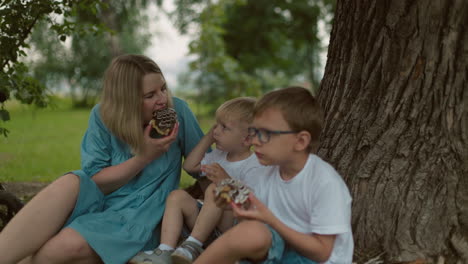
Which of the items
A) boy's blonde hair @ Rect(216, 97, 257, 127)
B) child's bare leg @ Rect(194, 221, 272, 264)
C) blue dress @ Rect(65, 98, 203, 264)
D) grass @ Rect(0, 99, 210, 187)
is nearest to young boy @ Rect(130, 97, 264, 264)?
boy's blonde hair @ Rect(216, 97, 257, 127)

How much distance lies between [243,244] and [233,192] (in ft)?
0.81

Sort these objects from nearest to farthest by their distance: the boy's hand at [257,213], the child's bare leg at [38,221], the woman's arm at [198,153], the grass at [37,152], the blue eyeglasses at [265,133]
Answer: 1. the boy's hand at [257,213]
2. the blue eyeglasses at [265,133]
3. the child's bare leg at [38,221]
4. the woman's arm at [198,153]
5. the grass at [37,152]

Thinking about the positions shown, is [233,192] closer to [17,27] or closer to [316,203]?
[316,203]

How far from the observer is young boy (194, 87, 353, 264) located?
2291mm

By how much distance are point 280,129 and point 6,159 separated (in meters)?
4.94

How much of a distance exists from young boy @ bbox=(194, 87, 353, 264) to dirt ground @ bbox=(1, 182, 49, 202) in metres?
3.00

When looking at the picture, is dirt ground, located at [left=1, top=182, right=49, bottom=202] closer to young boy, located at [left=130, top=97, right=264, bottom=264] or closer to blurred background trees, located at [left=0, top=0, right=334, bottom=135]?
blurred background trees, located at [left=0, top=0, right=334, bottom=135]

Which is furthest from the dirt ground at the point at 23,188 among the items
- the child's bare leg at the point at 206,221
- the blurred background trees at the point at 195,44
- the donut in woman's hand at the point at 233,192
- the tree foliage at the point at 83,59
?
the tree foliage at the point at 83,59

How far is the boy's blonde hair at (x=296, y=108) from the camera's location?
244cm

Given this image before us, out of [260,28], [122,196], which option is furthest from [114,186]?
[260,28]

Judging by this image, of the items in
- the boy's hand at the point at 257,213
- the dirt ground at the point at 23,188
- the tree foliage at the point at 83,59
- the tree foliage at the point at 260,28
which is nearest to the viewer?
the boy's hand at the point at 257,213

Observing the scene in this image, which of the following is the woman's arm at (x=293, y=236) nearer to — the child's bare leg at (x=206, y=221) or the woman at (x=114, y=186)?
the child's bare leg at (x=206, y=221)

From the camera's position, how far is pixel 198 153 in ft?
10.6

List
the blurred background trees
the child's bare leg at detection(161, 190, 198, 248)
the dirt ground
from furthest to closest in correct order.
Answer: the dirt ground → the blurred background trees → the child's bare leg at detection(161, 190, 198, 248)
